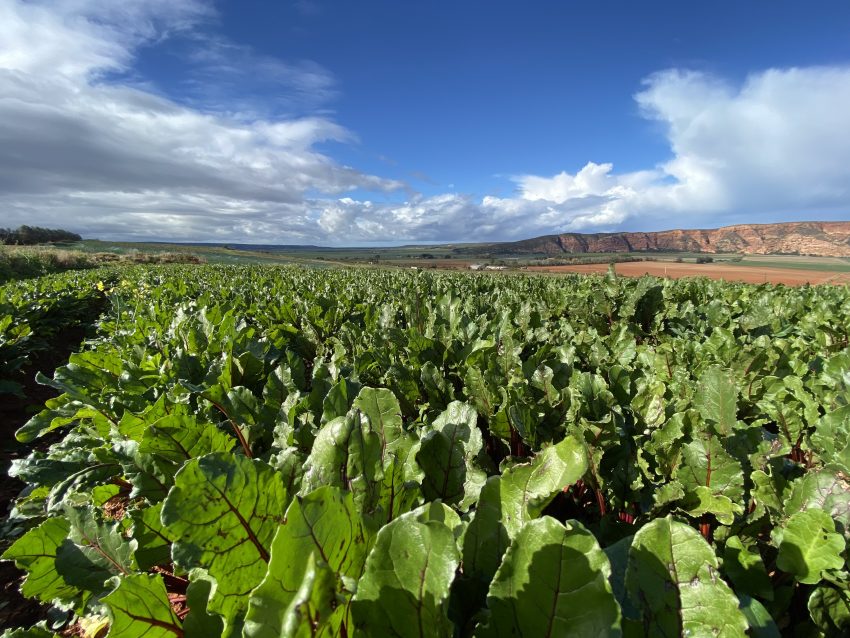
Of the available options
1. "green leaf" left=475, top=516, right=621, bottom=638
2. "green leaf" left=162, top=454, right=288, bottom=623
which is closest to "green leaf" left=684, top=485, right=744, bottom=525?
"green leaf" left=475, top=516, right=621, bottom=638

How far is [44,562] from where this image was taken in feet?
4.36

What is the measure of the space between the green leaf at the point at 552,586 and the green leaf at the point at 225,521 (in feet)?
1.66

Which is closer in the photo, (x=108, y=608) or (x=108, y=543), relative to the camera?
(x=108, y=608)

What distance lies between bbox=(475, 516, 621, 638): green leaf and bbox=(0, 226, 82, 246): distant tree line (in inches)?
3459

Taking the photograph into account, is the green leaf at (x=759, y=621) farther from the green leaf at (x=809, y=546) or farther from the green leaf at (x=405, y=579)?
the green leaf at (x=405, y=579)

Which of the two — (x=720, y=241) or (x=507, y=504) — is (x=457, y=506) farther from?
(x=720, y=241)

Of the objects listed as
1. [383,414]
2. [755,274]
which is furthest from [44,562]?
[755,274]

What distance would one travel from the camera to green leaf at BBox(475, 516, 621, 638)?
0.72 m

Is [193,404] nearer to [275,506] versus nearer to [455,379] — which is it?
[455,379]

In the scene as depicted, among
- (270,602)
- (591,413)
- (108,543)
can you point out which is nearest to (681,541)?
(270,602)

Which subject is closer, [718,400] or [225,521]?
[225,521]

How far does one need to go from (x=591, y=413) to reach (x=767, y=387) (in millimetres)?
1068

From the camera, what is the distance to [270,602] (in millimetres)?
652

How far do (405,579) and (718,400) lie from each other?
4.50ft
